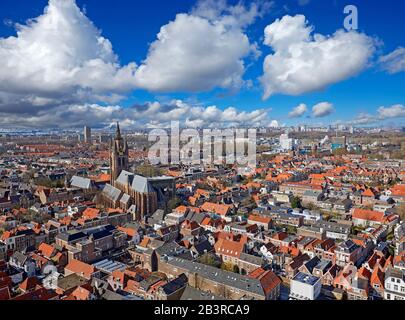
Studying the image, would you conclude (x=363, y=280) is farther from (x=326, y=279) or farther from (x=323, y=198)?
(x=323, y=198)

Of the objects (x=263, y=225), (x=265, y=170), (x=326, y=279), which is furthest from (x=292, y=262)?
(x=265, y=170)

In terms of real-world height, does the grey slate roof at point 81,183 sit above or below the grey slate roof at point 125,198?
above

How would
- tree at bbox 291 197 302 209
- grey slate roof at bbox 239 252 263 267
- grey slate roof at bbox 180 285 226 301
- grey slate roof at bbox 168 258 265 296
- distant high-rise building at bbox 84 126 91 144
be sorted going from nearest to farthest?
1. grey slate roof at bbox 180 285 226 301
2. grey slate roof at bbox 168 258 265 296
3. grey slate roof at bbox 239 252 263 267
4. tree at bbox 291 197 302 209
5. distant high-rise building at bbox 84 126 91 144

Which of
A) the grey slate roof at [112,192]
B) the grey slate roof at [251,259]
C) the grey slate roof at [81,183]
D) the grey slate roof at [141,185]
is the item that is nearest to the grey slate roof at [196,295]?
the grey slate roof at [251,259]

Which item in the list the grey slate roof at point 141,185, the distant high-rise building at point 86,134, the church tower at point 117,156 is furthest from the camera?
the distant high-rise building at point 86,134

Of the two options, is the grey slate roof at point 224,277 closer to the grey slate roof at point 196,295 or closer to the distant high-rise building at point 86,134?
the grey slate roof at point 196,295

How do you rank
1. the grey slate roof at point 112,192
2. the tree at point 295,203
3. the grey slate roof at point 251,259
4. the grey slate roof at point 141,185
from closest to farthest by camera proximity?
the grey slate roof at point 251,259 < the grey slate roof at point 141,185 < the grey slate roof at point 112,192 < the tree at point 295,203

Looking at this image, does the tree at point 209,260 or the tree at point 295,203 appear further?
the tree at point 295,203

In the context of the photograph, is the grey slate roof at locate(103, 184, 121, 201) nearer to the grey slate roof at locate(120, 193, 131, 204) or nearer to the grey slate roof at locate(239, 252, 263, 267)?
the grey slate roof at locate(120, 193, 131, 204)

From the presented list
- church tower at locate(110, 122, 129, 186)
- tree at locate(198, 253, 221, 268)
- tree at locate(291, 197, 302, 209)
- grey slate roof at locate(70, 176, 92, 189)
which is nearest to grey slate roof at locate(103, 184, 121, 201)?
church tower at locate(110, 122, 129, 186)
